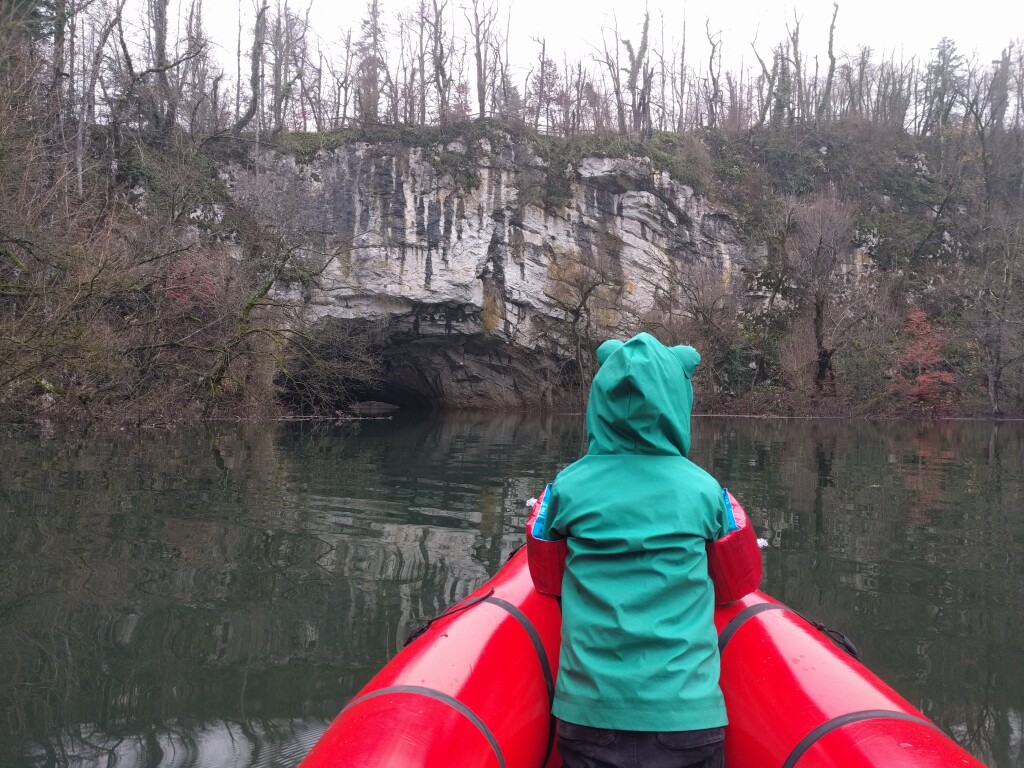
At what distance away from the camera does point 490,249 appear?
88.8 ft

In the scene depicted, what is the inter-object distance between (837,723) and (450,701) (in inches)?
39.2

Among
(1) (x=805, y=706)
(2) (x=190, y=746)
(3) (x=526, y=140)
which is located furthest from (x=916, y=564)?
(3) (x=526, y=140)

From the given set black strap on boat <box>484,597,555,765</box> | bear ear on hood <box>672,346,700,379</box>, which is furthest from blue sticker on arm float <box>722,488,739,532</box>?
black strap on boat <box>484,597,555,765</box>

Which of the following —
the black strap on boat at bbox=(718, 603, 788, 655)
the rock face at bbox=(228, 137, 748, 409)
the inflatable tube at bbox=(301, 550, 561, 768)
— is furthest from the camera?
the rock face at bbox=(228, 137, 748, 409)

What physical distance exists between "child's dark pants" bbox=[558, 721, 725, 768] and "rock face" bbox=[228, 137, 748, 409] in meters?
22.8

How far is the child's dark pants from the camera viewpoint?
73.0 inches

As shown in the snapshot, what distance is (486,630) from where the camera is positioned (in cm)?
247

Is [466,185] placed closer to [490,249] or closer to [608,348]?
[490,249]

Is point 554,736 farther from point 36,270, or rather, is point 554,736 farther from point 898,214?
point 898,214

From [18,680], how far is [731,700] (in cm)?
296

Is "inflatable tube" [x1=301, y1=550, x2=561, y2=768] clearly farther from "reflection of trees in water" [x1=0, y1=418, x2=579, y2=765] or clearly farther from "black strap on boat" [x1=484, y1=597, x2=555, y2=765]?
"reflection of trees in water" [x1=0, y1=418, x2=579, y2=765]

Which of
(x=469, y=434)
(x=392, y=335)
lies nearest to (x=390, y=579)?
(x=469, y=434)

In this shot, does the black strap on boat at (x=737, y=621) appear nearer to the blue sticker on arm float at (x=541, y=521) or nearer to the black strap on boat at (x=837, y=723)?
the black strap on boat at (x=837, y=723)

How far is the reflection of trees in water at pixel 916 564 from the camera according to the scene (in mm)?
3526
